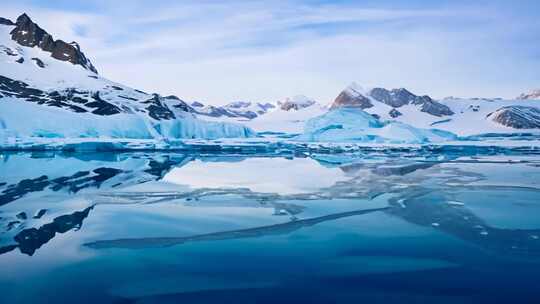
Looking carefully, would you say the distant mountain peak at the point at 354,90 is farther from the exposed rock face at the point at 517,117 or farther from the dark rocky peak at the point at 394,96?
the exposed rock face at the point at 517,117

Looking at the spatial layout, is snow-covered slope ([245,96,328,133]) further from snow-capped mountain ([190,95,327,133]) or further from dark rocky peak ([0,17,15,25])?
dark rocky peak ([0,17,15,25])

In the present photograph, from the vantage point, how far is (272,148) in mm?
33219

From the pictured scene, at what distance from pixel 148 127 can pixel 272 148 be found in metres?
18.7

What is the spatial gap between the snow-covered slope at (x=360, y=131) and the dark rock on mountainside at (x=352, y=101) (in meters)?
49.9

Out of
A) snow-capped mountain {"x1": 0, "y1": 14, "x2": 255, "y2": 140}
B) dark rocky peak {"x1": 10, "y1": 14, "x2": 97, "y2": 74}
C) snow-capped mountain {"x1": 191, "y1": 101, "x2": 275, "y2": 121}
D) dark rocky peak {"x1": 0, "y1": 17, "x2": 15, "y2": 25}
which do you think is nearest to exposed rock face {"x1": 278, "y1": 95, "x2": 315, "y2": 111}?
snow-capped mountain {"x1": 191, "y1": 101, "x2": 275, "y2": 121}

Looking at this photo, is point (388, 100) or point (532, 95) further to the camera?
point (532, 95)

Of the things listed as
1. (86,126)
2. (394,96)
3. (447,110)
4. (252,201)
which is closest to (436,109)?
(447,110)

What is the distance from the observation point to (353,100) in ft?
339

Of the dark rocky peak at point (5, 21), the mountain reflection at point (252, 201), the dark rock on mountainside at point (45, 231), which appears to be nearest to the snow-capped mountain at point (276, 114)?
the dark rocky peak at point (5, 21)

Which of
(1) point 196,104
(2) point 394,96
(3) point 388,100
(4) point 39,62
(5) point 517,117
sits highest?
(4) point 39,62

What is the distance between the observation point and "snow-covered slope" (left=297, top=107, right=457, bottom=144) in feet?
142

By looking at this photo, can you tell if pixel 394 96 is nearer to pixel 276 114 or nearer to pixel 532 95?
pixel 276 114

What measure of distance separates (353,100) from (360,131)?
60.1 m

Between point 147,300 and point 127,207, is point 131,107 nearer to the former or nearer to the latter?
point 127,207
